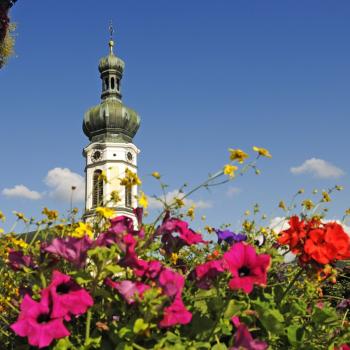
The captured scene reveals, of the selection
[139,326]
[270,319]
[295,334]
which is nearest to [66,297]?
[139,326]

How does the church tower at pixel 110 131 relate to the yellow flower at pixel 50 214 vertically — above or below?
above

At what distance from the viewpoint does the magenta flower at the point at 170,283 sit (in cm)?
144

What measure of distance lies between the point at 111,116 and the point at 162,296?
45.2 m

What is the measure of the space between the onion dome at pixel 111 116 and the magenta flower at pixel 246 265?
44760mm

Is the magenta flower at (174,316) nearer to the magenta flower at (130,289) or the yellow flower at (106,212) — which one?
the magenta flower at (130,289)

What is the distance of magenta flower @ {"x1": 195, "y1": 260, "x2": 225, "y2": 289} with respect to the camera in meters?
1.60

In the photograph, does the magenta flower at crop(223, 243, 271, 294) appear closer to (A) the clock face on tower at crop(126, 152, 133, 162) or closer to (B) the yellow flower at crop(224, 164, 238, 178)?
(B) the yellow flower at crop(224, 164, 238, 178)

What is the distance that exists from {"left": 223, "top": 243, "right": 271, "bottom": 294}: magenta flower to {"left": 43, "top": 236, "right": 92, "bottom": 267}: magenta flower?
1.31ft

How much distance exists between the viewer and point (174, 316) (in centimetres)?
145

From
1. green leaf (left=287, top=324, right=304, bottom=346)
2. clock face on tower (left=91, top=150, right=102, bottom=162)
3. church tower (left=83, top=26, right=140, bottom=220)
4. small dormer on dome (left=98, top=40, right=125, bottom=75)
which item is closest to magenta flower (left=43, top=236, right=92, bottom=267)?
green leaf (left=287, top=324, right=304, bottom=346)

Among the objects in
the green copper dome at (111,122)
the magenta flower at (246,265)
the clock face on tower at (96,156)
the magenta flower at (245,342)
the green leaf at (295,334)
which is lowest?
the magenta flower at (245,342)

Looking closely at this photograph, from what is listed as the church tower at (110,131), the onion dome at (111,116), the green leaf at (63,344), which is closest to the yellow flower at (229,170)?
the green leaf at (63,344)

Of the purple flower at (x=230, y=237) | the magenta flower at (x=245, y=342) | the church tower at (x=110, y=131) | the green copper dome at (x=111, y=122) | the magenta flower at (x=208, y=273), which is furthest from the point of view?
the green copper dome at (x=111, y=122)

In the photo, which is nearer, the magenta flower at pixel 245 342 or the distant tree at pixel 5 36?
the magenta flower at pixel 245 342
